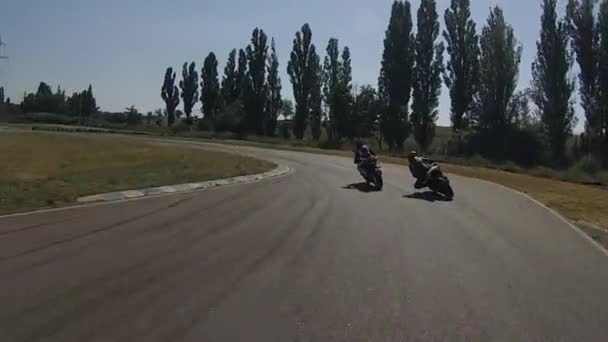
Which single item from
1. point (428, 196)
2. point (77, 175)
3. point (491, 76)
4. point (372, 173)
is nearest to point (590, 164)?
point (491, 76)

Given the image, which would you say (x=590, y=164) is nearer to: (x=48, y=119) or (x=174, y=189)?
(x=174, y=189)

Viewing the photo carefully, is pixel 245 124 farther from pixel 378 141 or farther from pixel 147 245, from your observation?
pixel 147 245

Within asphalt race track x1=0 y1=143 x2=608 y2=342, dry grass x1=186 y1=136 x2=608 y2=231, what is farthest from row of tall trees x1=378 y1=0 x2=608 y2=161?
asphalt race track x1=0 y1=143 x2=608 y2=342

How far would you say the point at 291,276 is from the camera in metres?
A: 7.53

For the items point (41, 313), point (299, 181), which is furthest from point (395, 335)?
point (299, 181)

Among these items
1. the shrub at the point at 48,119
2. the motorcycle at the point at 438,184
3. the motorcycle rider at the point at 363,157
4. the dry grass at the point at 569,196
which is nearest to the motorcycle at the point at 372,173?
the motorcycle rider at the point at 363,157

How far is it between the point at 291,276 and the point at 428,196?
1109cm

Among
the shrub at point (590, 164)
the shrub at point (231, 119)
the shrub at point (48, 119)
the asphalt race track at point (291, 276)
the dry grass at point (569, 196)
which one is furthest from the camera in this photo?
the shrub at point (48, 119)

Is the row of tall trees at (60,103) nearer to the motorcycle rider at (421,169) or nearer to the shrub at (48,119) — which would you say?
the shrub at (48,119)

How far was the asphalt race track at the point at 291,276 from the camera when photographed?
221 inches

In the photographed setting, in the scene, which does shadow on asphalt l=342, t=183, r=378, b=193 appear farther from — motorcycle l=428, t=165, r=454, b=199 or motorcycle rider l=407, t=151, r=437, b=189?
motorcycle l=428, t=165, r=454, b=199

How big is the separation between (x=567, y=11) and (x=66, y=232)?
4378 cm

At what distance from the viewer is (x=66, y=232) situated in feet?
32.7

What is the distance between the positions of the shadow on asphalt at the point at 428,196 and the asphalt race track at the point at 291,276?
322 cm
